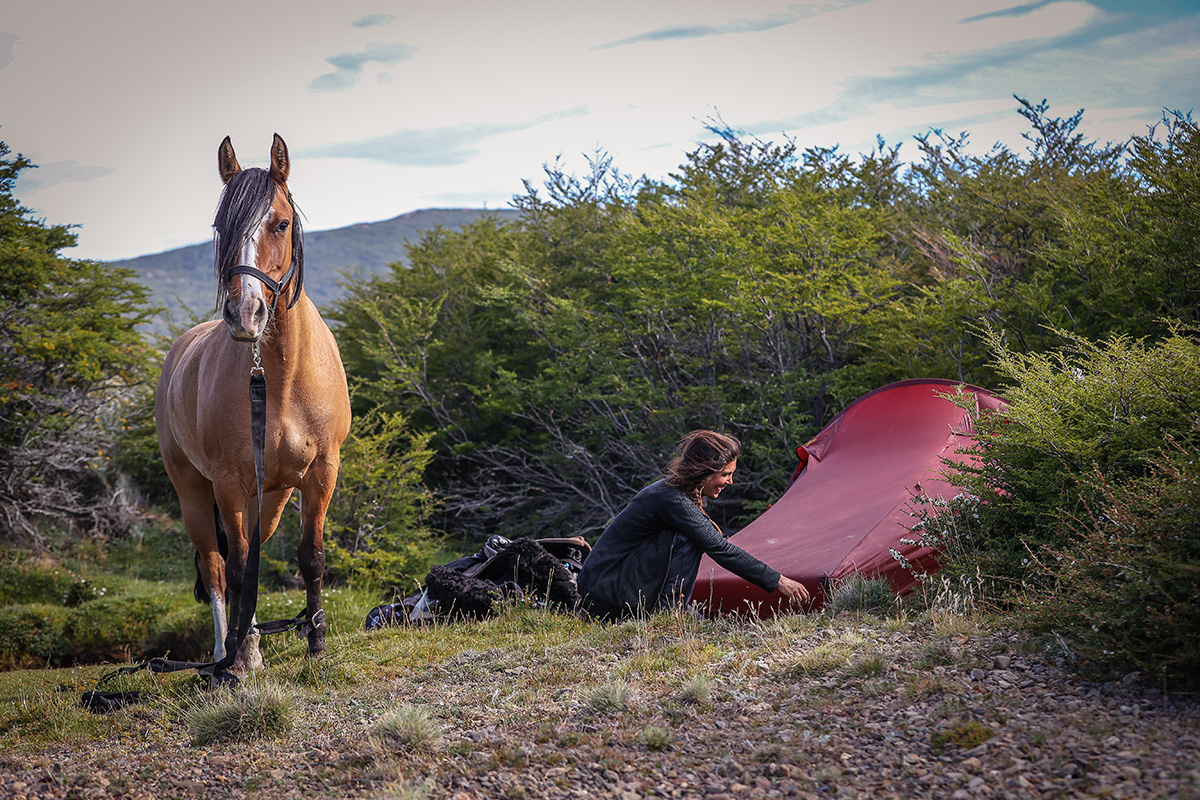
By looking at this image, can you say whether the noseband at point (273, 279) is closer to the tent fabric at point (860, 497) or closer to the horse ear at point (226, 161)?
the horse ear at point (226, 161)

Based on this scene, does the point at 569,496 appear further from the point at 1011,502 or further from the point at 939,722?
the point at 939,722

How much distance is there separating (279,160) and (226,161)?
32cm

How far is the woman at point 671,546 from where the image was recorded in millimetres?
5121

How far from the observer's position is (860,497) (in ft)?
20.6

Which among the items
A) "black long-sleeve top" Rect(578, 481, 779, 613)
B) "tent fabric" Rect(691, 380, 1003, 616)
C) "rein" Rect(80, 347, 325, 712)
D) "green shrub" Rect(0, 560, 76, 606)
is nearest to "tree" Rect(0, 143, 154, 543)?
"green shrub" Rect(0, 560, 76, 606)

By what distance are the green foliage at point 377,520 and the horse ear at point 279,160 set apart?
732 centimetres

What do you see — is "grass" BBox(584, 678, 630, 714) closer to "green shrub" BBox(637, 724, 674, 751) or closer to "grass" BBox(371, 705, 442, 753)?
"green shrub" BBox(637, 724, 674, 751)

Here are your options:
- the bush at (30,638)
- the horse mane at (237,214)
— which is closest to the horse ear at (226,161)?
the horse mane at (237,214)

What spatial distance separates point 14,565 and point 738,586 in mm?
11189

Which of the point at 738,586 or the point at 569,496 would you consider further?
the point at 569,496

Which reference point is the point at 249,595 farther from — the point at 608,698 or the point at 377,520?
the point at 377,520

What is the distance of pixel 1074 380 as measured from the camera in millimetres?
→ 5055

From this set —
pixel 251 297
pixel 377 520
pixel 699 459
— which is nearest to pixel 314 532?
pixel 251 297

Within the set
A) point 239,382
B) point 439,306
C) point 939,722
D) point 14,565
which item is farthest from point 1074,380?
point 14,565
